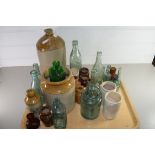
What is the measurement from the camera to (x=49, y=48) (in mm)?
936

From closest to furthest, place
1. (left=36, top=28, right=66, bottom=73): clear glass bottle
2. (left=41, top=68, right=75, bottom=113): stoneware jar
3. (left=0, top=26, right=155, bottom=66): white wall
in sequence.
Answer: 1. (left=41, top=68, right=75, bottom=113): stoneware jar
2. (left=36, top=28, right=66, bottom=73): clear glass bottle
3. (left=0, top=26, right=155, bottom=66): white wall

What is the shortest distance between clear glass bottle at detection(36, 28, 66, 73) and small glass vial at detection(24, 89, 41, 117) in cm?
14

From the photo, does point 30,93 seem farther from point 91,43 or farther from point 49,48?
point 91,43

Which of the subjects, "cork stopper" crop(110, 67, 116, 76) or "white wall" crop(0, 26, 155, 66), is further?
"white wall" crop(0, 26, 155, 66)

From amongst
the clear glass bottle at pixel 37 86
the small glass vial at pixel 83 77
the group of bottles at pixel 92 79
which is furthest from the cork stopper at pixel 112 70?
the clear glass bottle at pixel 37 86

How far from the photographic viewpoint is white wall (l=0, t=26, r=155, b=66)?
114 centimetres

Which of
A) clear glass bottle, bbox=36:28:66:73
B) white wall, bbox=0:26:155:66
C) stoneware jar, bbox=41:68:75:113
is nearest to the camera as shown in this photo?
stoneware jar, bbox=41:68:75:113

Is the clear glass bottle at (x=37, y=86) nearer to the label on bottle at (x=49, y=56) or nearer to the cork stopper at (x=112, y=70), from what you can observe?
the label on bottle at (x=49, y=56)

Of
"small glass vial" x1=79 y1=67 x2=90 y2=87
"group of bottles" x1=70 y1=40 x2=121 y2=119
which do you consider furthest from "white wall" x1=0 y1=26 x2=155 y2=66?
"small glass vial" x1=79 y1=67 x2=90 y2=87

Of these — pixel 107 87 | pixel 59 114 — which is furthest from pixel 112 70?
pixel 59 114

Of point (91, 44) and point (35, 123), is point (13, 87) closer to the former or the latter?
point (35, 123)

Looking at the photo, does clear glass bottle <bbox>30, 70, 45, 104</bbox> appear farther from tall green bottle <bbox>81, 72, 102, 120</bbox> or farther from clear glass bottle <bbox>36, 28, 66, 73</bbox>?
tall green bottle <bbox>81, 72, 102, 120</bbox>

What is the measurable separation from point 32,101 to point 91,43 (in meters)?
0.53
